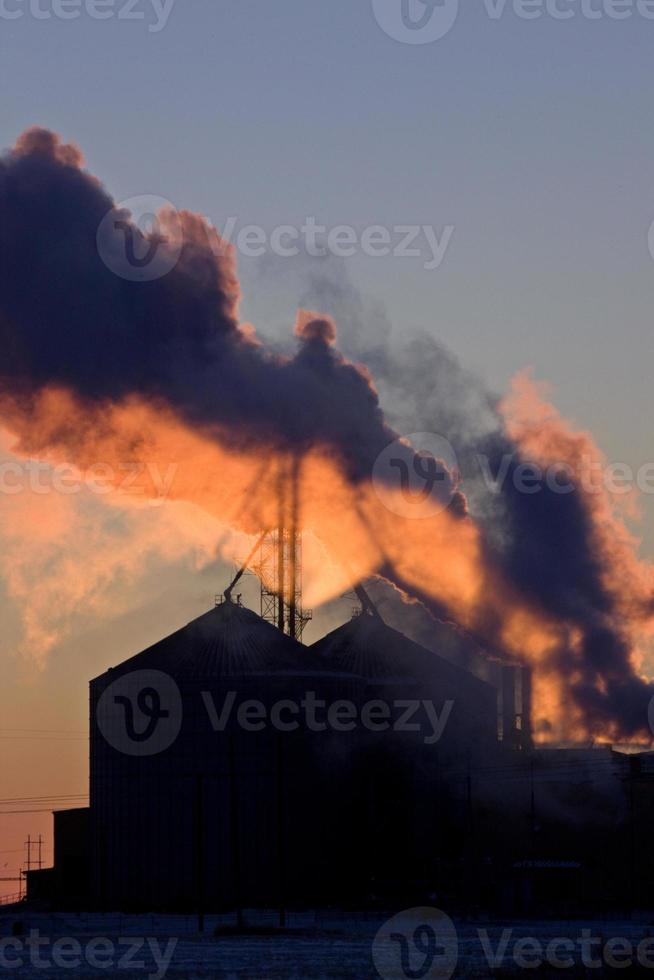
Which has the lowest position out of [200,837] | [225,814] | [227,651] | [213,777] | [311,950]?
[311,950]

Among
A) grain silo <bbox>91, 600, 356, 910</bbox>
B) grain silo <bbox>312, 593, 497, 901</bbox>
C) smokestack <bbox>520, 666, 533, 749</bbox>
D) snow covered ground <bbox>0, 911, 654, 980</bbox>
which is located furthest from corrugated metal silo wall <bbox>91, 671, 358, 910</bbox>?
smokestack <bbox>520, 666, 533, 749</bbox>

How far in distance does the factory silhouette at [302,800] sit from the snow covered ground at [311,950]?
254 inches

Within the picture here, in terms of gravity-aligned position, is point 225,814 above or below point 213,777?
below

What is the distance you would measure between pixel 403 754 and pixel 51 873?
20301 millimetres

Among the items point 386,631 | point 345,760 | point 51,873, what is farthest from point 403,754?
point 51,873

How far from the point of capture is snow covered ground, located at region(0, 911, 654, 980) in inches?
3140

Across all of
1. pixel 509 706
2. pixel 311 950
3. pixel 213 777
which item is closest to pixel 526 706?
pixel 509 706

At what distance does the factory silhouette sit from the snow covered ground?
21.2 feet

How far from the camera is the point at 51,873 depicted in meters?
126

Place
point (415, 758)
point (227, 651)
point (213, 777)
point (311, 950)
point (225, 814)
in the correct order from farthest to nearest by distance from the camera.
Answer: point (415, 758)
point (227, 651)
point (213, 777)
point (225, 814)
point (311, 950)

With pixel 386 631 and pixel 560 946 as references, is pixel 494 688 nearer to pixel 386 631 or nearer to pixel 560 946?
pixel 386 631

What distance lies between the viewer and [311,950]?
88500mm

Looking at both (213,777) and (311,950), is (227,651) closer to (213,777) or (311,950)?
(213,777)

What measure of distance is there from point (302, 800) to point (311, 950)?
26.0 m
